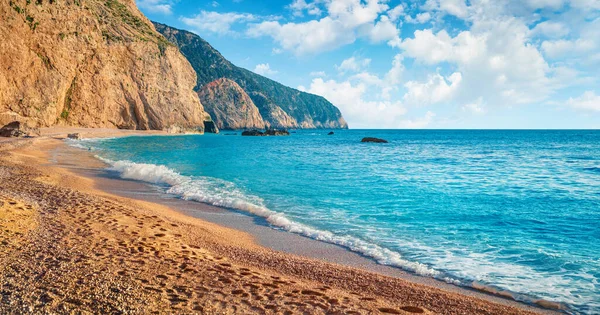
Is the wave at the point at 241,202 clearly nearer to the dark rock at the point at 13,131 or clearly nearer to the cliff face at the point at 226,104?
the dark rock at the point at 13,131

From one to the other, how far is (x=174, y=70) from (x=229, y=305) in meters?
89.7

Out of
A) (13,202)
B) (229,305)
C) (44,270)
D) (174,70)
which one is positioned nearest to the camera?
(229,305)

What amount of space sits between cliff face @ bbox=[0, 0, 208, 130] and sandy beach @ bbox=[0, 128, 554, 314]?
2037 inches

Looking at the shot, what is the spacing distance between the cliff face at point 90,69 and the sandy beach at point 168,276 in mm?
51734

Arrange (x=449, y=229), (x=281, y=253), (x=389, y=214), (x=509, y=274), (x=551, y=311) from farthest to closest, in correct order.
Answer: (x=389, y=214) < (x=449, y=229) < (x=281, y=253) < (x=509, y=274) < (x=551, y=311)

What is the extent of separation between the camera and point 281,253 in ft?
25.6

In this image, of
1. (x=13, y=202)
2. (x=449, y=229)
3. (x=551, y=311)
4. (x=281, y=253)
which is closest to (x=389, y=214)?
(x=449, y=229)

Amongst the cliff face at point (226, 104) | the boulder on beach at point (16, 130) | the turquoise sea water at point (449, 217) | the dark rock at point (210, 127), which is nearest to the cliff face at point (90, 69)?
the boulder on beach at point (16, 130)

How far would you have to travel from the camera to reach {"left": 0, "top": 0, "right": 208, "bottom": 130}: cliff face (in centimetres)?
4981

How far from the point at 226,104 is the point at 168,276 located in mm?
145691

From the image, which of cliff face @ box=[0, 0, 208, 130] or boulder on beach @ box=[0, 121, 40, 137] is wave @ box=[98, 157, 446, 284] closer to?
boulder on beach @ box=[0, 121, 40, 137]

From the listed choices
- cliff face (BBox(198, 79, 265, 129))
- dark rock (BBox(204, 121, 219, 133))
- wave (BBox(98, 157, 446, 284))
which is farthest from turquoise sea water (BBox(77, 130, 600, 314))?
cliff face (BBox(198, 79, 265, 129))

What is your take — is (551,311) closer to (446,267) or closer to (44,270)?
(446,267)

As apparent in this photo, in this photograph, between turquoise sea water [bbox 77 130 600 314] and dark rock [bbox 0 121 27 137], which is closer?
turquoise sea water [bbox 77 130 600 314]
